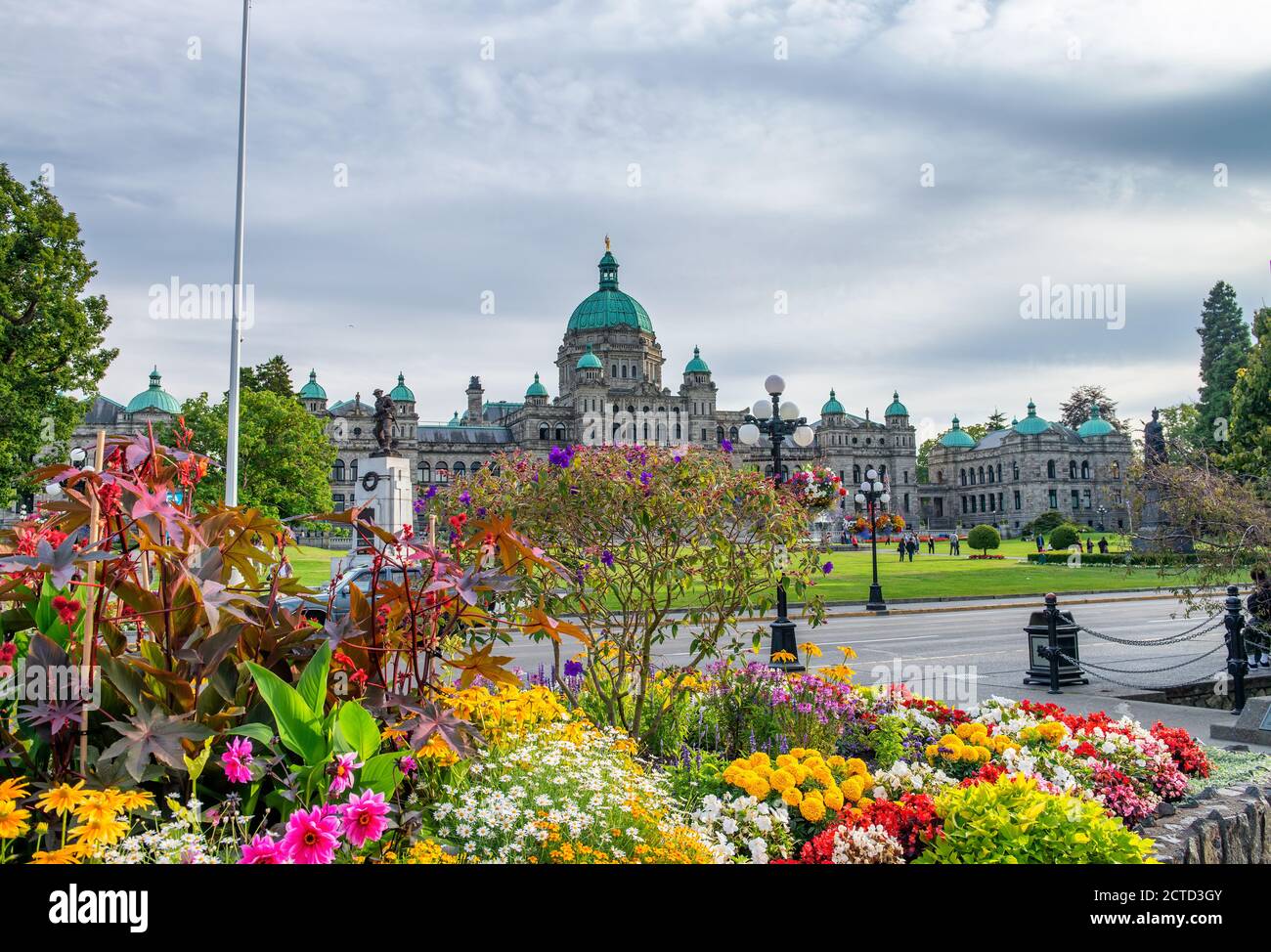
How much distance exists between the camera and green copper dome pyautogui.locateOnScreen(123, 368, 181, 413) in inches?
3292

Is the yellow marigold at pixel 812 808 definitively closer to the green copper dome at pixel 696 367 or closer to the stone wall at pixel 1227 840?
the stone wall at pixel 1227 840

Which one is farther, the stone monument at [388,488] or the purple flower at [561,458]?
the stone monument at [388,488]

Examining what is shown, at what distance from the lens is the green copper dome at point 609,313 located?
103750 mm

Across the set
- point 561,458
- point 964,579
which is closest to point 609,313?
point 964,579

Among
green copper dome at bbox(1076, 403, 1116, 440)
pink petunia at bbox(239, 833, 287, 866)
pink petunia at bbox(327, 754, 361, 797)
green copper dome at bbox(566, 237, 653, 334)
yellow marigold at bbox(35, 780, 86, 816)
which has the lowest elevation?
pink petunia at bbox(239, 833, 287, 866)

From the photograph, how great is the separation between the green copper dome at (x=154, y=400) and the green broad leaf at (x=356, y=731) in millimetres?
89880

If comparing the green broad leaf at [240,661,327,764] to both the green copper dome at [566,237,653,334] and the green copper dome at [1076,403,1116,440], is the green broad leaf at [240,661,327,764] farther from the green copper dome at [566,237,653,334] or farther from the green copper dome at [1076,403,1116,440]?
the green copper dome at [1076,403,1116,440]

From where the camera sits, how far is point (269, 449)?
5034cm

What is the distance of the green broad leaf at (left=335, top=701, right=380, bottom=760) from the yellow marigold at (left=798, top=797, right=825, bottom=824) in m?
2.56

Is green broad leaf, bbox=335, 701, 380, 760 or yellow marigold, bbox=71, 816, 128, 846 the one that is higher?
green broad leaf, bbox=335, 701, 380, 760

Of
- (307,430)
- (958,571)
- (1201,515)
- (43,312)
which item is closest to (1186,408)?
(958,571)

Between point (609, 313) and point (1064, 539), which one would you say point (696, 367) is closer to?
point (609, 313)

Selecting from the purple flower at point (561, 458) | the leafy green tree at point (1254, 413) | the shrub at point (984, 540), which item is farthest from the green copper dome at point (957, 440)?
the purple flower at point (561, 458)

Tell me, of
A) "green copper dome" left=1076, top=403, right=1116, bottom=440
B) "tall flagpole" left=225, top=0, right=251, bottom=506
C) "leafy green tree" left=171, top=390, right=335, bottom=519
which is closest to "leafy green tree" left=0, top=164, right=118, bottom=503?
"tall flagpole" left=225, top=0, right=251, bottom=506
